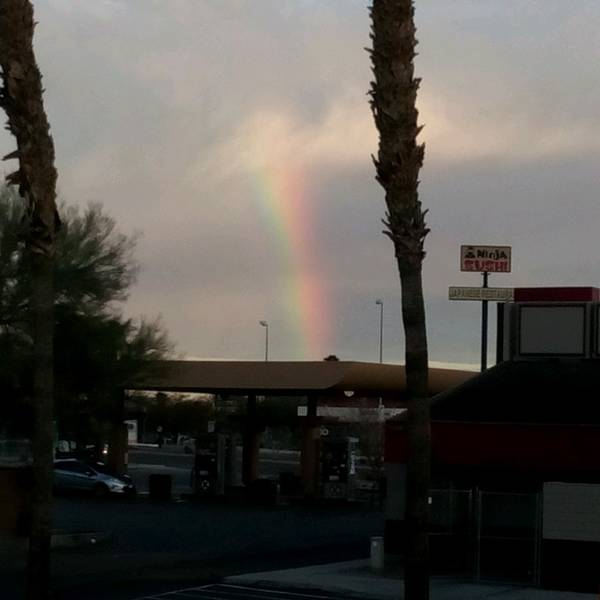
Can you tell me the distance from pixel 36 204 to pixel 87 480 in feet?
123

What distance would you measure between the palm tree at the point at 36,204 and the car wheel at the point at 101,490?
120 feet

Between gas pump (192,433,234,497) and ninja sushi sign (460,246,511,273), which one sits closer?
ninja sushi sign (460,246,511,273)

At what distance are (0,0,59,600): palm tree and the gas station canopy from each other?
30.4 meters

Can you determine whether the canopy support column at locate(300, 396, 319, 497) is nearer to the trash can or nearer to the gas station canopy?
the gas station canopy

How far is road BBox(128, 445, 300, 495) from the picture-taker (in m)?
68.4

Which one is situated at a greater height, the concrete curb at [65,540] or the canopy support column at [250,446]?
the canopy support column at [250,446]

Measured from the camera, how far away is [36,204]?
60.3 feet

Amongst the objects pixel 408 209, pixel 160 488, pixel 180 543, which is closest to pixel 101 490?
pixel 160 488

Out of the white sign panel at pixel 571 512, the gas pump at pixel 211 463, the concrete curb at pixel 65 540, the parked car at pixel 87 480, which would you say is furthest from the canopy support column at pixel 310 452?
the white sign panel at pixel 571 512

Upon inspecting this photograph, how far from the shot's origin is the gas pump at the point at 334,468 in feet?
178

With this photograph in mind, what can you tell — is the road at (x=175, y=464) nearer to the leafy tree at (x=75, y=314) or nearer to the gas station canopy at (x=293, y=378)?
the gas station canopy at (x=293, y=378)

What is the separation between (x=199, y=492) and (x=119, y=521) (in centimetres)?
1216

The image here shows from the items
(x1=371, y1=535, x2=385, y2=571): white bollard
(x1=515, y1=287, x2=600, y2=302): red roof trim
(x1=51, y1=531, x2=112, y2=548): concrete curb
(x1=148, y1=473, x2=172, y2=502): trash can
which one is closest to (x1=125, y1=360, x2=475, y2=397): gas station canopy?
(x1=148, y1=473, x2=172, y2=502): trash can

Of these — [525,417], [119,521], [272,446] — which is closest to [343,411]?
[272,446]
